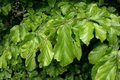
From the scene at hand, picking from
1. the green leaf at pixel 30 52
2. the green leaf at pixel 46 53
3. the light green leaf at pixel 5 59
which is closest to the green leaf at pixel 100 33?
the green leaf at pixel 46 53

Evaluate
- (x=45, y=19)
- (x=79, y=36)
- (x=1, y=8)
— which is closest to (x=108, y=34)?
Result: (x=79, y=36)

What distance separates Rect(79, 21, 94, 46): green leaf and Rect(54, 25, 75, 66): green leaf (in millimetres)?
76

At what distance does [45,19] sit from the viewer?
237 cm

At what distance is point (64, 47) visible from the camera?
1620 millimetres

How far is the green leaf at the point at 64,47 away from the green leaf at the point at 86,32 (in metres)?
0.08

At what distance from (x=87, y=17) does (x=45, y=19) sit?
2.33 feet

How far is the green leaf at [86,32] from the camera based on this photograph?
1602mm

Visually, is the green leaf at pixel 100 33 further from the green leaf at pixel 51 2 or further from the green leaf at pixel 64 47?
the green leaf at pixel 51 2

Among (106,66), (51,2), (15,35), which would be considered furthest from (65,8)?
(106,66)

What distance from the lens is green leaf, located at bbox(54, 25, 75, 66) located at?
5.33 ft

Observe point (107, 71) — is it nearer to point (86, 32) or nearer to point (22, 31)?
point (86, 32)

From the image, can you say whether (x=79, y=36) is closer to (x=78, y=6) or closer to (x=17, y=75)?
(x=78, y=6)

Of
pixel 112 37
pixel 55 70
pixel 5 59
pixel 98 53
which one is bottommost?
pixel 55 70

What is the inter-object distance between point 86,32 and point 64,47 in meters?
0.16
